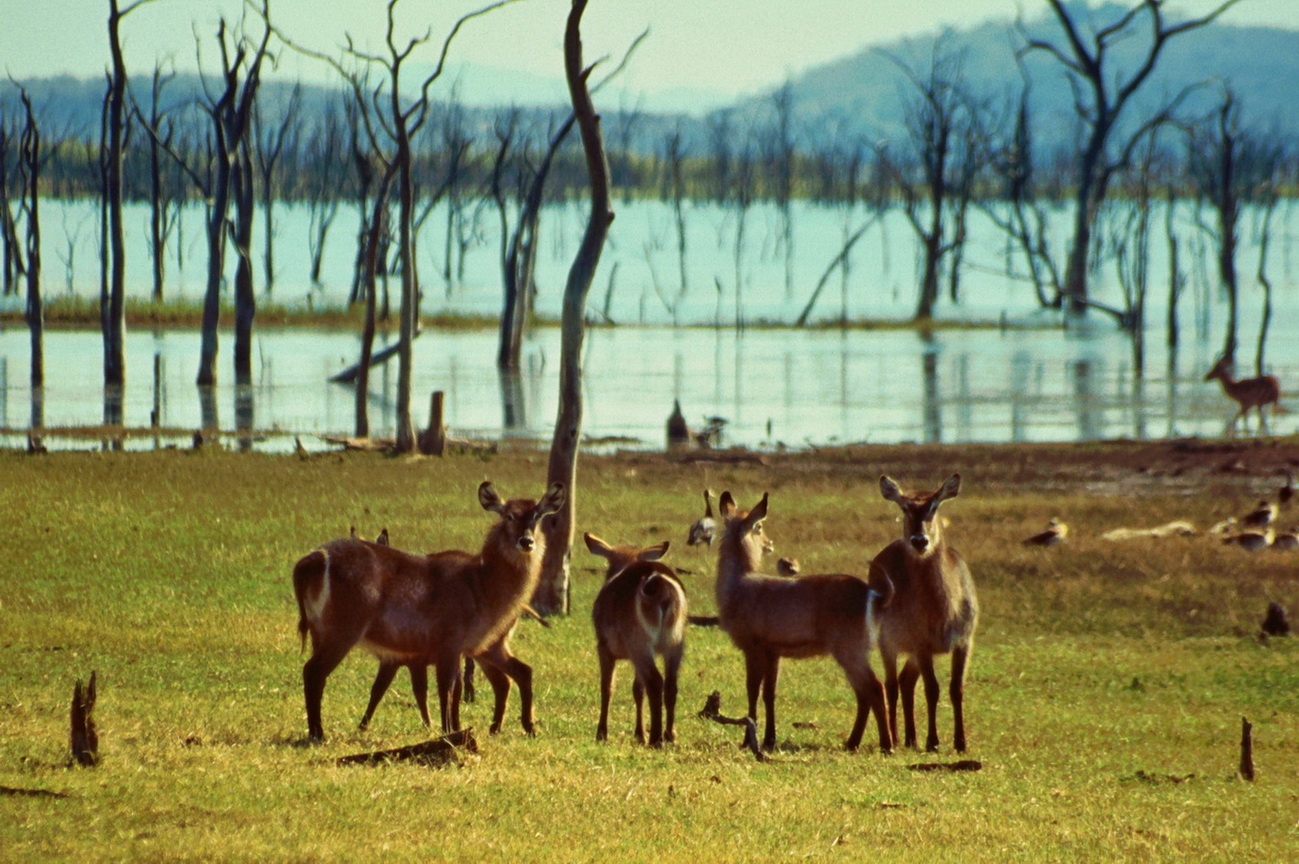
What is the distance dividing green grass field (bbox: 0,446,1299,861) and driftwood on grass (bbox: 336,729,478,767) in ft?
0.43

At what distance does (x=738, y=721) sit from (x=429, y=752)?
7.24 ft

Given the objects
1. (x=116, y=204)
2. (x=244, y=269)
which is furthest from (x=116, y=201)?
(x=244, y=269)

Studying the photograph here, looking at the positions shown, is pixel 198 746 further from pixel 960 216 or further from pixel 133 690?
pixel 960 216

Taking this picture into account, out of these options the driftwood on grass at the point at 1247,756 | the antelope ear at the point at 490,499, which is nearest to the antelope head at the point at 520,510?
the antelope ear at the point at 490,499

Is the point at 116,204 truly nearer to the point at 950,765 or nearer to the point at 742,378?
the point at 742,378

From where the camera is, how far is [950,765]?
31.1 ft

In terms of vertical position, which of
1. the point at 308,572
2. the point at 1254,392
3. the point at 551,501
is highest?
the point at 551,501

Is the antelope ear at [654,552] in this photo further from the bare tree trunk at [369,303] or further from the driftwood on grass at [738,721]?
the bare tree trunk at [369,303]

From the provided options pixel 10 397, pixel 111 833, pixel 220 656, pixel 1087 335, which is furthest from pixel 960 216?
pixel 111 833

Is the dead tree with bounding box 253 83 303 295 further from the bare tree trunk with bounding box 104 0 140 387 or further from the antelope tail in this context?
the antelope tail

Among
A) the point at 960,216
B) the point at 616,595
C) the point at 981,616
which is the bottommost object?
the point at 981,616

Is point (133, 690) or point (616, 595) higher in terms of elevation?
point (616, 595)

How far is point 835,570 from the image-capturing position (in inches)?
669

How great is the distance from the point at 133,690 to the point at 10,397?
103 feet
